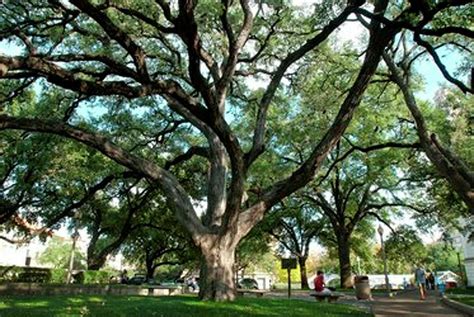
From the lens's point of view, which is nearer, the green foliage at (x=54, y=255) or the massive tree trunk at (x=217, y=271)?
the massive tree trunk at (x=217, y=271)

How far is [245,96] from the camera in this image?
773 inches

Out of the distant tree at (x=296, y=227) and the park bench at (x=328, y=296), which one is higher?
the distant tree at (x=296, y=227)

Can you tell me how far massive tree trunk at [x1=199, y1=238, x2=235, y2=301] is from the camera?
11.7 metres

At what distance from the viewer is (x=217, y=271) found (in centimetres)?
1182

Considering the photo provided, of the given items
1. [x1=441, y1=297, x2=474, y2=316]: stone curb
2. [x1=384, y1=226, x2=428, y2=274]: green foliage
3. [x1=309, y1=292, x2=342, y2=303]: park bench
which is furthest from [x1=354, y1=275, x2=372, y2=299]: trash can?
[x1=384, y1=226, x2=428, y2=274]: green foliage

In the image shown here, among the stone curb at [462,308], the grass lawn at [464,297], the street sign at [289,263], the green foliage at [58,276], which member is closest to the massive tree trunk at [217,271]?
the street sign at [289,263]

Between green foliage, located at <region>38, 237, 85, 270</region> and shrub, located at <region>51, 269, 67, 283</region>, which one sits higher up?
green foliage, located at <region>38, 237, 85, 270</region>

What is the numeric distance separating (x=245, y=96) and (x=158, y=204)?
570 inches

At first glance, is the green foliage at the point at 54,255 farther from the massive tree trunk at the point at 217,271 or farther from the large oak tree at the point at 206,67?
the massive tree trunk at the point at 217,271

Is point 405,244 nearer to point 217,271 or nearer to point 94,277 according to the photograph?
point 94,277

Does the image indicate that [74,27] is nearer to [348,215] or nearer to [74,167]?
[74,167]

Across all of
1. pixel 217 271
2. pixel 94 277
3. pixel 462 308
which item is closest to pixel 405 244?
pixel 462 308

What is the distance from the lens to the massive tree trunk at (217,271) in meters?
11.7

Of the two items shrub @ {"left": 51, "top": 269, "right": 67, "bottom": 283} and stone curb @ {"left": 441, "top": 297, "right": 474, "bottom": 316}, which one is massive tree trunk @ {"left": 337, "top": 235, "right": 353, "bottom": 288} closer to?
stone curb @ {"left": 441, "top": 297, "right": 474, "bottom": 316}
